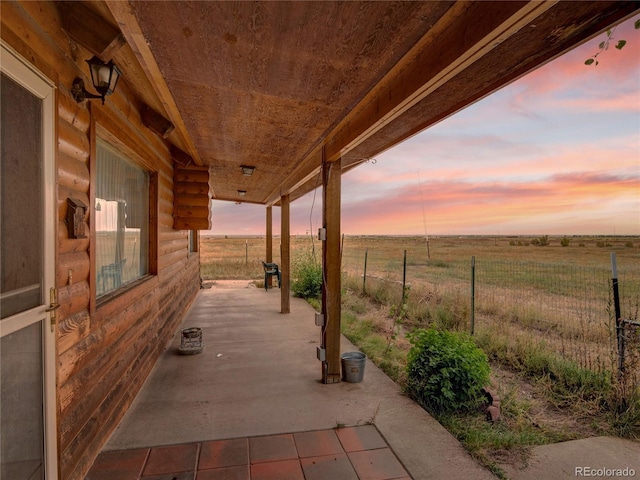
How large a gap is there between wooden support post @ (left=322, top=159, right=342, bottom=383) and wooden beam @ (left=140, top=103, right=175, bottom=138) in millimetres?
1517

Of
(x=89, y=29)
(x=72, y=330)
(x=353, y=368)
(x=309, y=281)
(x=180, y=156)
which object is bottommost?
(x=353, y=368)

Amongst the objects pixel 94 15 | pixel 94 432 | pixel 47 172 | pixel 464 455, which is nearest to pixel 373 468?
pixel 464 455

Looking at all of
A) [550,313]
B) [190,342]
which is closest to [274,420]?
[190,342]

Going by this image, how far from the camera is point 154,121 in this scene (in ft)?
9.64

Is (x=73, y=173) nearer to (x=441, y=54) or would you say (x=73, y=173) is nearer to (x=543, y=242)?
(x=441, y=54)

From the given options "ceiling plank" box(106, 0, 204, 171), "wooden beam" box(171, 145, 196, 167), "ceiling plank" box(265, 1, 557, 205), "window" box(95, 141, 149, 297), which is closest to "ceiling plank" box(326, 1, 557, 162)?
"ceiling plank" box(265, 1, 557, 205)

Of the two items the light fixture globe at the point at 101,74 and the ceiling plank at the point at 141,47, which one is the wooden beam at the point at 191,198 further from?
the light fixture globe at the point at 101,74

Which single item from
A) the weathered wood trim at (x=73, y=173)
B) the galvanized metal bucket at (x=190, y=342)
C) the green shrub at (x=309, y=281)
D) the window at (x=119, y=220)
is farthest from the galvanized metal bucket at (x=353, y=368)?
the green shrub at (x=309, y=281)

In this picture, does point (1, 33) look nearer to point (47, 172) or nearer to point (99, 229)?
point (47, 172)

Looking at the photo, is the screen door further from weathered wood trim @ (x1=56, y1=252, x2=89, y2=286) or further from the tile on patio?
the tile on patio

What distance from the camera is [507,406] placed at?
2625 millimetres

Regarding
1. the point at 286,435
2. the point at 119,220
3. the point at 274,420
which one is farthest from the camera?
the point at 119,220

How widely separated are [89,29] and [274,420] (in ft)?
8.83

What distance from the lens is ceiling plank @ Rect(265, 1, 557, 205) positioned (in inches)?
46.5
